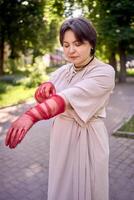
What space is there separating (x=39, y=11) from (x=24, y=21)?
7.15ft

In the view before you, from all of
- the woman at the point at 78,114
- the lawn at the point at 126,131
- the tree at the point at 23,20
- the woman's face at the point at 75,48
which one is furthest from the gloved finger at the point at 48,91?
the tree at the point at 23,20

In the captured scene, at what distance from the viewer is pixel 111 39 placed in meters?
18.3

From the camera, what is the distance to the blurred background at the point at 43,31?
18.0 metres

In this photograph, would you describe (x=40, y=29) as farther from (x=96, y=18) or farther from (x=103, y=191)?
(x=103, y=191)

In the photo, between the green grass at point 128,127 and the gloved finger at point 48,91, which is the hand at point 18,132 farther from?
the green grass at point 128,127

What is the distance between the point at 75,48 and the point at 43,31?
2815cm

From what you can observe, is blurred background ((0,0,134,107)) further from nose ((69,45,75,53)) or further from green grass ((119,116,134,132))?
nose ((69,45,75,53))

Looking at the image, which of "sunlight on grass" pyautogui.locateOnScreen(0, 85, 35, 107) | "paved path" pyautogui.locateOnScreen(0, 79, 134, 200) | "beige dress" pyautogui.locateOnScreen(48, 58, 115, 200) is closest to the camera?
"beige dress" pyautogui.locateOnScreen(48, 58, 115, 200)

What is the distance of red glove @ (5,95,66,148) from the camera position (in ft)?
4.84

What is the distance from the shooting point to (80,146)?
198cm

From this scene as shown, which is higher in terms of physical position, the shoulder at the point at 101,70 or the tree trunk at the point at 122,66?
the shoulder at the point at 101,70

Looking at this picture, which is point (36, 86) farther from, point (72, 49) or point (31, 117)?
point (31, 117)

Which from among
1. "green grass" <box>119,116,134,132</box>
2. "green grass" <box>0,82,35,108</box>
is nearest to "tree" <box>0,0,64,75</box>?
"green grass" <box>0,82,35,108</box>

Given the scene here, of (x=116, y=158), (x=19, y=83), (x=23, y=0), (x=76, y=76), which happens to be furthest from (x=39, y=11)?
(x=76, y=76)
